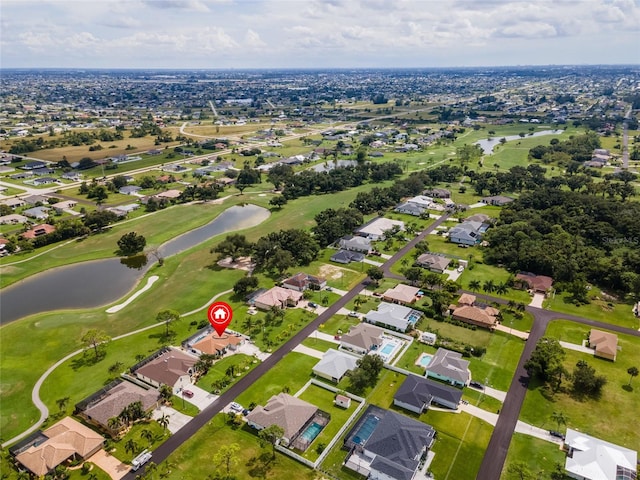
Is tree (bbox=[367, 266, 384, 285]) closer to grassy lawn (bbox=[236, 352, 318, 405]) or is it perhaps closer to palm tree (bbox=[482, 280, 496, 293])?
palm tree (bbox=[482, 280, 496, 293])

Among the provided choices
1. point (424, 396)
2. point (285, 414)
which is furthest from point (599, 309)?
point (285, 414)

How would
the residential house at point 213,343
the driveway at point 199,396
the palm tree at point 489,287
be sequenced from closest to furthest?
the driveway at point 199,396 < the residential house at point 213,343 < the palm tree at point 489,287

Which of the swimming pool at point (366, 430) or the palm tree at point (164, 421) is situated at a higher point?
the swimming pool at point (366, 430)

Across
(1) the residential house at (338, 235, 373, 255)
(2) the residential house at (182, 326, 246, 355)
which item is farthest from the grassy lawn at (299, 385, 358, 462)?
(1) the residential house at (338, 235, 373, 255)

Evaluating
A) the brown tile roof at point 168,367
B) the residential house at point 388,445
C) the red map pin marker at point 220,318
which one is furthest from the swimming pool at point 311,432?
the red map pin marker at point 220,318

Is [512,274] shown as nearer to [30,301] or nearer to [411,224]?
[411,224]

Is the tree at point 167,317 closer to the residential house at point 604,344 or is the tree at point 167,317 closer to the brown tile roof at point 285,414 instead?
the brown tile roof at point 285,414

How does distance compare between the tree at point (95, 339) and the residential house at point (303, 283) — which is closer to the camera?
the tree at point (95, 339)
